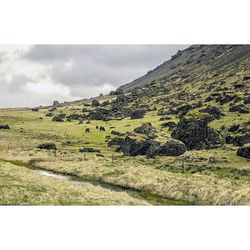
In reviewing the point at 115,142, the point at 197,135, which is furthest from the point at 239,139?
the point at 115,142

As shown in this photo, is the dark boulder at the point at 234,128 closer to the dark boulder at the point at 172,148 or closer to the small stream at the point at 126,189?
the dark boulder at the point at 172,148

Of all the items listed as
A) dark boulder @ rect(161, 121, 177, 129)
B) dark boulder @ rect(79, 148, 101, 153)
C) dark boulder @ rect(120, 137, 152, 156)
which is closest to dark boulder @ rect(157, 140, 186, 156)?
dark boulder @ rect(120, 137, 152, 156)

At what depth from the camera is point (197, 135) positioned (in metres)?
84.8

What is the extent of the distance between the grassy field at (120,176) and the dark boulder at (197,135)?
4.48 meters

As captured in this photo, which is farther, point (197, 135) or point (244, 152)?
point (197, 135)

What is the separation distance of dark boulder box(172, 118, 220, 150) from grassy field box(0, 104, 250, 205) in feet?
14.7

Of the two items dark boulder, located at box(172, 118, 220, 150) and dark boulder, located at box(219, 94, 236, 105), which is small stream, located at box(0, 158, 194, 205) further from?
dark boulder, located at box(219, 94, 236, 105)

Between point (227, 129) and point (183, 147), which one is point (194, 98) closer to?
point (227, 129)

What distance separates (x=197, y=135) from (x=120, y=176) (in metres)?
28.5

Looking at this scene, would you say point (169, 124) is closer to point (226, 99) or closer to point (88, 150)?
point (226, 99)

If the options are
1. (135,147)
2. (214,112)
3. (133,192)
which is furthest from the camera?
(214,112)

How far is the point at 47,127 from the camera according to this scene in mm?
133250

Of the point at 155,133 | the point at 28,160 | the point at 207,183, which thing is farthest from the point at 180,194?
the point at 155,133

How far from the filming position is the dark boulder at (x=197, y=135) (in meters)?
83.4
